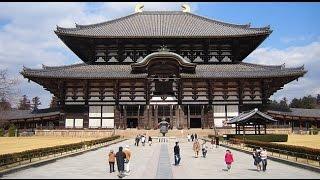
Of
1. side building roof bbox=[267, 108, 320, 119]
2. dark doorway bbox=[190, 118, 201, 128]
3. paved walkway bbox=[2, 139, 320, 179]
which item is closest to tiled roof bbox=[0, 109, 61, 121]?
dark doorway bbox=[190, 118, 201, 128]

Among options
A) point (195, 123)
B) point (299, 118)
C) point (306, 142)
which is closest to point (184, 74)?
point (195, 123)

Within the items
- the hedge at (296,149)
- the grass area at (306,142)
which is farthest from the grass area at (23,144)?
the grass area at (306,142)

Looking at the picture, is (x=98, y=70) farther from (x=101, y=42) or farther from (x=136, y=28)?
(x=136, y=28)

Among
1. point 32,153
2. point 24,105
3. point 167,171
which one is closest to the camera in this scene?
point 167,171

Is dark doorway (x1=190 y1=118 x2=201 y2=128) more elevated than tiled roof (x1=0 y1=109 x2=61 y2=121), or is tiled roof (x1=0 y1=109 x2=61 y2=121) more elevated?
tiled roof (x1=0 y1=109 x2=61 y2=121)

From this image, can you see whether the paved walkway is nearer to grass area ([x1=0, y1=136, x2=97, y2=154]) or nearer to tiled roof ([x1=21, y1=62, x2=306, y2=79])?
grass area ([x1=0, y1=136, x2=97, y2=154])

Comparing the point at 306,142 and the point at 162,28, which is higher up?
the point at 162,28

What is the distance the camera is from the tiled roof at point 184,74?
60.1 m

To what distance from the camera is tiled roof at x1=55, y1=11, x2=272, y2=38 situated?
211 ft

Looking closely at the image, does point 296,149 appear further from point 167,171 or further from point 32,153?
point 32,153

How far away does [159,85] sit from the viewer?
63188 millimetres

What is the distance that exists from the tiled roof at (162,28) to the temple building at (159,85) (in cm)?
31

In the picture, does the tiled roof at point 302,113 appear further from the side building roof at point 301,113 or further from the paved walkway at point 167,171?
the paved walkway at point 167,171

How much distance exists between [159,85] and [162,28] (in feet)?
Answer: 38.3
